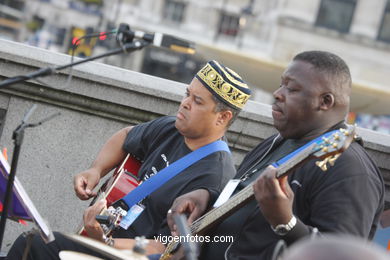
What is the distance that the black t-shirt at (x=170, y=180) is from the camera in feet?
12.1

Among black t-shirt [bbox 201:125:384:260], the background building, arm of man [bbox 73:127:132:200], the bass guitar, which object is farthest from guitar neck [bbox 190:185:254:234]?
the background building

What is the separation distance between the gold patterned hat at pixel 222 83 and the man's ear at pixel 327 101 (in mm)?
711

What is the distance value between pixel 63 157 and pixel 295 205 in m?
2.05

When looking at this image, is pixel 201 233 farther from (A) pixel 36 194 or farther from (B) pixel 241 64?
(B) pixel 241 64

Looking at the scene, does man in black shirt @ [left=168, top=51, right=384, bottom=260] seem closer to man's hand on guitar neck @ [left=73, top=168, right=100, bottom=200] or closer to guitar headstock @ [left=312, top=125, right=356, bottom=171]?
guitar headstock @ [left=312, top=125, right=356, bottom=171]

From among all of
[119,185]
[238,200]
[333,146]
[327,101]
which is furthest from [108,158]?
[333,146]

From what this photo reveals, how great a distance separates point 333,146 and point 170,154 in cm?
143

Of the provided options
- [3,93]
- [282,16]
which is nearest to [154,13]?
[282,16]

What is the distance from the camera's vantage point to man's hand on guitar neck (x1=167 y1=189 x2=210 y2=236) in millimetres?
3349

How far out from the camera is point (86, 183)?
13.3 feet

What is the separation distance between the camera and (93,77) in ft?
14.9

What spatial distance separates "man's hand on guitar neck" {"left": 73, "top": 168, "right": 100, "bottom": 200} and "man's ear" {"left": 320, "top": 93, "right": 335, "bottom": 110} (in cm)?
146

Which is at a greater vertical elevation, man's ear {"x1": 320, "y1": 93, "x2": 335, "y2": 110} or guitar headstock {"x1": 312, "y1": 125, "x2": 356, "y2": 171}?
man's ear {"x1": 320, "y1": 93, "x2": 335, "y2": 110}

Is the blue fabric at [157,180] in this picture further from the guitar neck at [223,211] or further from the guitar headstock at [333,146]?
the guitar headstock at [333,146]
